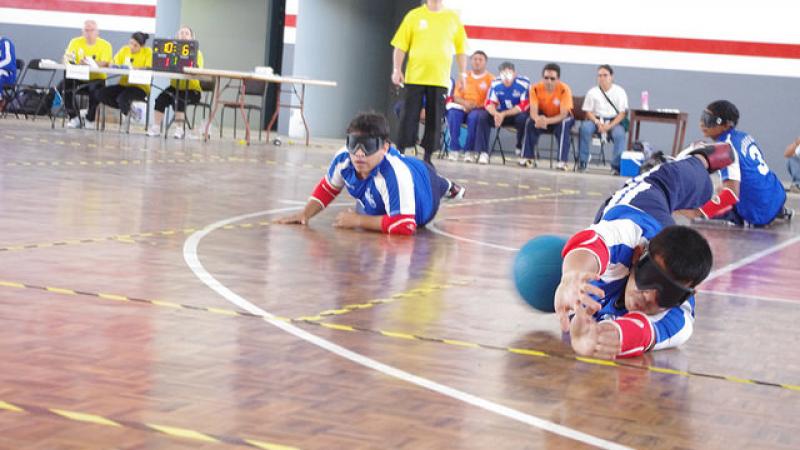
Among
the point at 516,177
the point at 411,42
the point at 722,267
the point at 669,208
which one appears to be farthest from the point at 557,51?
the point at 669,208

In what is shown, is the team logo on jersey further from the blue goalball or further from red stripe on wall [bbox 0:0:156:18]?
red stripe on wall [bbox 0:0:156:18]

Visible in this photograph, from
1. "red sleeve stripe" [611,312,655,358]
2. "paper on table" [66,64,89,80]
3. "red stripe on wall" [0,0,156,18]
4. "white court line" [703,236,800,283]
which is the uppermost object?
"red stripe on wall" [0,0,156,18]

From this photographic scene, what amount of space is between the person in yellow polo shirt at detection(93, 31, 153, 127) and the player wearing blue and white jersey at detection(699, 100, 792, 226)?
413 inches

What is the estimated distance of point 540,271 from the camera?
16.7 ft

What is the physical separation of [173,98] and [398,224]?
38.8 ft

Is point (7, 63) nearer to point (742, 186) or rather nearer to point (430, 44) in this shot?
point (430, 44)

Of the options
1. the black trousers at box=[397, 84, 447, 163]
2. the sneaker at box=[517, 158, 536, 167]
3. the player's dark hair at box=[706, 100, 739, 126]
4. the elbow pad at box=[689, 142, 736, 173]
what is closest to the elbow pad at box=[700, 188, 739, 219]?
the player's dark hair at box=[706, 100, 739, 126]

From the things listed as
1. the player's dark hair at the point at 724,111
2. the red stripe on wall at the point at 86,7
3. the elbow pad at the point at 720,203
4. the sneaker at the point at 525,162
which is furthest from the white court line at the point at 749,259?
the red stripe on wall at the point at 86,7

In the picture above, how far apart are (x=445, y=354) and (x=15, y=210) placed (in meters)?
4.16

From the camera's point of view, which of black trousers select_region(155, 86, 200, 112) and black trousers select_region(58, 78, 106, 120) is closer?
black trousers select_region(155, 86, 200, 112)

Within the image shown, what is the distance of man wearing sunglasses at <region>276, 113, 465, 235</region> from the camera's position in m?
7.54

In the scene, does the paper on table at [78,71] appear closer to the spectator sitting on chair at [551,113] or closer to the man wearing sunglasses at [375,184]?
the spectator sitting on chair at [551,113]

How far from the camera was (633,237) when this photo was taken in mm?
4484

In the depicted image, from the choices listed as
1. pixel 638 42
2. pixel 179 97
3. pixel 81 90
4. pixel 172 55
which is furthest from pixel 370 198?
pixel 638 42
